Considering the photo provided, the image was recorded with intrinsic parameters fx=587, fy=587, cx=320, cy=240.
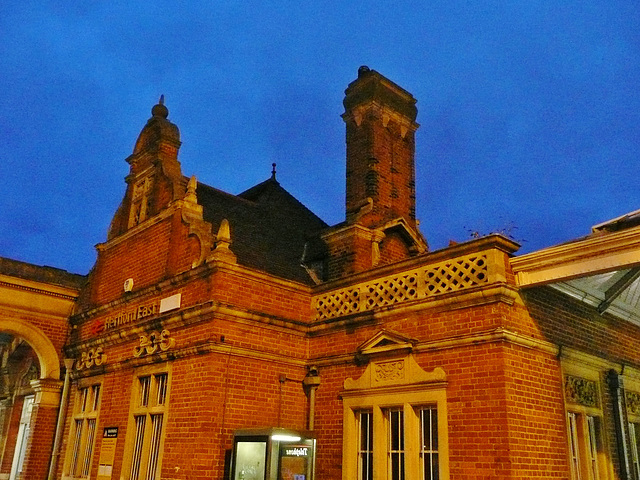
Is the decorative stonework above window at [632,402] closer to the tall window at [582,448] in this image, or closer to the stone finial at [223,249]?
the tall window at [582,448]

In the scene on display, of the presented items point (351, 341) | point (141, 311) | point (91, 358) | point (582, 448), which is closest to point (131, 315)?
point (141, 311)

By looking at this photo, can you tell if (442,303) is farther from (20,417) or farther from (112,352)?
(20,417)

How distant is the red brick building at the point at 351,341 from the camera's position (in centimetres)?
838

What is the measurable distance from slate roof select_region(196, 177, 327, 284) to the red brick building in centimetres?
8

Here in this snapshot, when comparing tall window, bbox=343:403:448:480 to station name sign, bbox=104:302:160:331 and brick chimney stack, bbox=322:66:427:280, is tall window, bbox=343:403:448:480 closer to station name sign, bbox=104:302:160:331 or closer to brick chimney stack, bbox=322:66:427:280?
brick chimney stack, bbox=322:66:427:280

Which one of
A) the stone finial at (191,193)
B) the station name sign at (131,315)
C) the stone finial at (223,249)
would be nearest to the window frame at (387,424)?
the stone finial at (223,249)

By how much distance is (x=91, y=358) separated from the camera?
14008 mm

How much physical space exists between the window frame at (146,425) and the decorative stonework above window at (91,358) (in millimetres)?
1876

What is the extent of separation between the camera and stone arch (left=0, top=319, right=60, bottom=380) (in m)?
14.9

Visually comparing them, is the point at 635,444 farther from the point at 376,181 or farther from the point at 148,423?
the point at 148,423

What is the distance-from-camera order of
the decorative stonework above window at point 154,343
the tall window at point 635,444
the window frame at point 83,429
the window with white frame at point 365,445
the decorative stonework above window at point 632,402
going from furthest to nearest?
the window frame at point 83,429 < the decorative stonework above window at point 154,343 < the decorative stonework above window at point 632,402 < the tall window at point 635,444 < the window with white frame at point 365,445

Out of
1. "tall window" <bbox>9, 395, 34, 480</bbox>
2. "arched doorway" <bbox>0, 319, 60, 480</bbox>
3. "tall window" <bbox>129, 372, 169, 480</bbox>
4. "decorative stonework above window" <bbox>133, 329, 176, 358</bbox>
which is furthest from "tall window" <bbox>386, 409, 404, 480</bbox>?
"tall window" <bbox>9, 395, 34, 480</bbox>

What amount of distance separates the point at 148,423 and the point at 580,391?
7.84m

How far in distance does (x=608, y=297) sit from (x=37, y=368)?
1493cm
